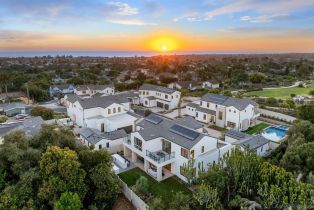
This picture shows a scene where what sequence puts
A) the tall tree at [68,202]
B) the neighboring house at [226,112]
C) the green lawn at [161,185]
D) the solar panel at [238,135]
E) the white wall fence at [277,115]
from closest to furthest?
the tall tree at [68,202], the green lawn at [161,185], the solar panel at [238,135], the neighboring house at [226,112], the white wall fence at [277,115]

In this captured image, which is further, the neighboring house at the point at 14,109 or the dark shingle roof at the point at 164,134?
the neighboring house at the point at 14,109

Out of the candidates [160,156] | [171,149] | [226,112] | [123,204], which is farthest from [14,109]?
[226,112]

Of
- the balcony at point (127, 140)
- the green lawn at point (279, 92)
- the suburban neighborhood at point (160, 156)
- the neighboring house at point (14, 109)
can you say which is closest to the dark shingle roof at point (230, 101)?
the suburban neighborhood at point (160, 156)

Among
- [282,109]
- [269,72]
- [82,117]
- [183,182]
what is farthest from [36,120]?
[269,72]

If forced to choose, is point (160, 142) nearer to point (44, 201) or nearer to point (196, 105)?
point (44, 201)

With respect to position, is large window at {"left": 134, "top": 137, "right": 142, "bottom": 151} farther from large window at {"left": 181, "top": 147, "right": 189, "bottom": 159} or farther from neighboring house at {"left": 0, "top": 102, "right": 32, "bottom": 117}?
neighboring house at {"left": 0, "top": 102, "right": 32, "bottom": 117}

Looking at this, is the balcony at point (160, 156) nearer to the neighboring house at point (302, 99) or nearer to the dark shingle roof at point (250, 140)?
the dark shingle roof at point (250, 140)

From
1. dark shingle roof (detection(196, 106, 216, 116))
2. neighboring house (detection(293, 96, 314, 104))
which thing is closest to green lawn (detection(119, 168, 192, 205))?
dark shingle roof (detection(196, 106, 216, 116))

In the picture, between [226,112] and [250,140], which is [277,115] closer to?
[226,112]
